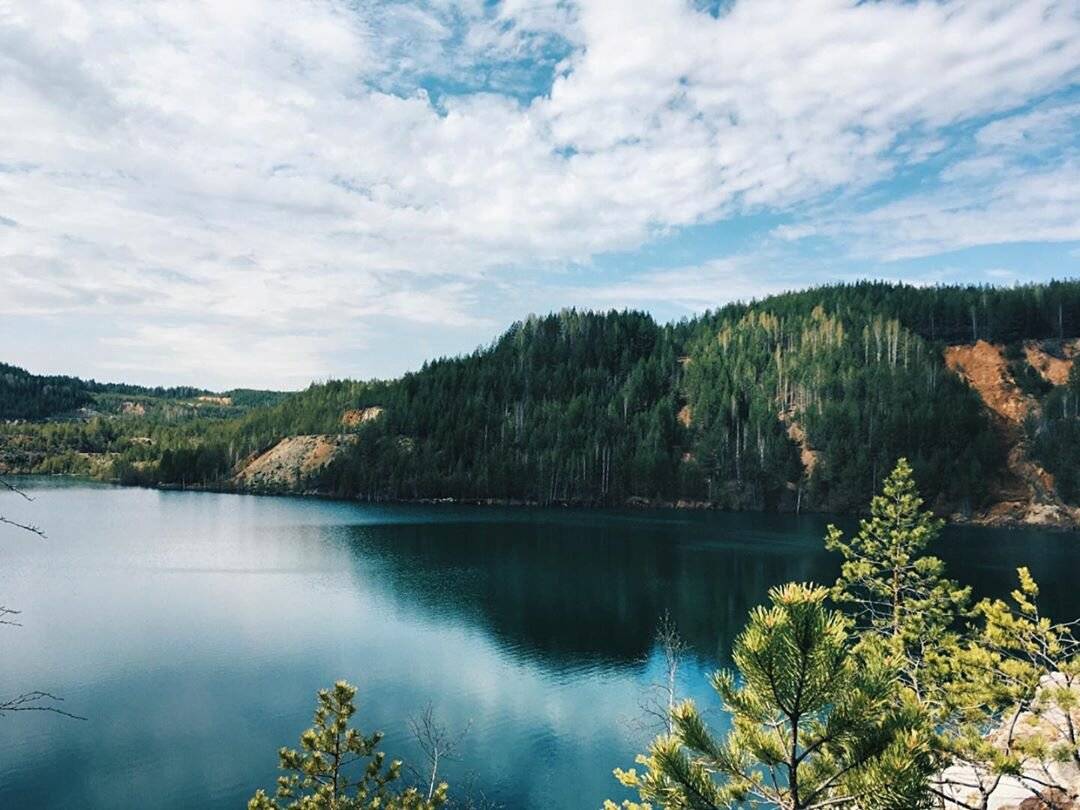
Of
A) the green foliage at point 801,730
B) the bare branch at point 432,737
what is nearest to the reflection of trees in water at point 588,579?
the bare branch at point 432,737

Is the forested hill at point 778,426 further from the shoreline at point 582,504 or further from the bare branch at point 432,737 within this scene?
the bare branch at point 432,737

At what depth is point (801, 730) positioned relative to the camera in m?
7.80

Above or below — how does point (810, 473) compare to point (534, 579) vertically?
above

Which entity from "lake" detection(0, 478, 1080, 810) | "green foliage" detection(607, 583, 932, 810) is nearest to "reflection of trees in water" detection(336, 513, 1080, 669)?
"lake" detection(0, 478, 1080, 810)

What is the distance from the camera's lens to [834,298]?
19588cm

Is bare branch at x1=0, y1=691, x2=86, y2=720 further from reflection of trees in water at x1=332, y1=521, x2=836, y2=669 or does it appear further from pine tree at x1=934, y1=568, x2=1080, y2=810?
reflection of trees in water at x1=332, y1=521, x2=836, y2=669

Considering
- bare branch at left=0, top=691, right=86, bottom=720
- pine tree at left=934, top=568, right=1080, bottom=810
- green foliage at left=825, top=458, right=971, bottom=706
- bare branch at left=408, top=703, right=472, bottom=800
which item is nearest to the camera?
bare branch at left=0, top=691, right=86, bottom=720

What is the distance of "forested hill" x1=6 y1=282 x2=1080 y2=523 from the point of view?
5281 inches

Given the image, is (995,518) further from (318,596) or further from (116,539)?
(116,539)

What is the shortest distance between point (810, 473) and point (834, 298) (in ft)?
241

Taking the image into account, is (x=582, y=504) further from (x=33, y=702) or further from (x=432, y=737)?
(x=33, y=702)

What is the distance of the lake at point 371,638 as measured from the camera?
2836 cm

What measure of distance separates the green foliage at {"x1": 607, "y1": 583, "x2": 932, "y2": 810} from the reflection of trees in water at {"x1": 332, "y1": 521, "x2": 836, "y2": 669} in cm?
3558

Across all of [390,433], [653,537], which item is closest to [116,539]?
[653,537]
